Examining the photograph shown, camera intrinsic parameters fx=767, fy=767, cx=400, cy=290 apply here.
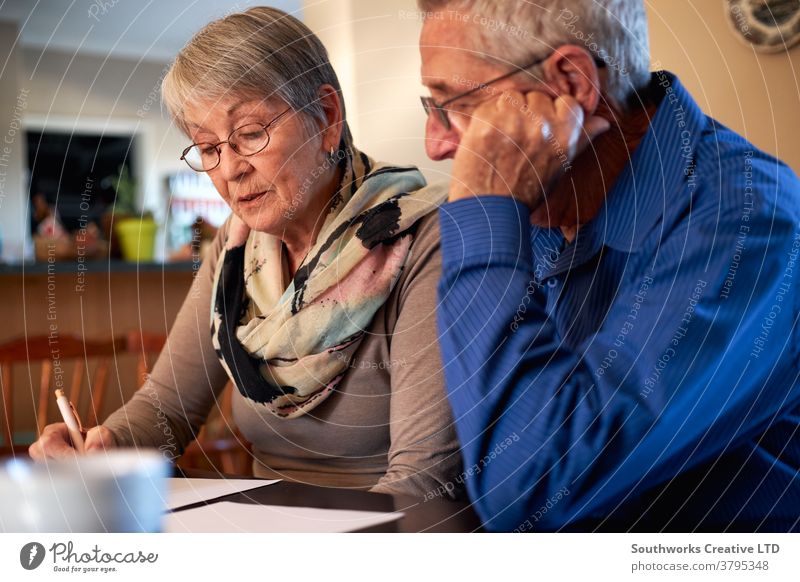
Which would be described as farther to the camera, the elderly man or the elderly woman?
the elderly woman

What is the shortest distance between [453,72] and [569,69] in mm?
87

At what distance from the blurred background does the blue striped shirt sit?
0.16 feet

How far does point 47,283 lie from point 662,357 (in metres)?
0.53

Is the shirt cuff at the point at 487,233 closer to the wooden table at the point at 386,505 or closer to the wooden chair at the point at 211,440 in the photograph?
the wooden table at the point at 386,505

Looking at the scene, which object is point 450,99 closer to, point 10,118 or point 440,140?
point 440,140

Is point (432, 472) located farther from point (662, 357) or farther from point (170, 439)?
point (170, 439)

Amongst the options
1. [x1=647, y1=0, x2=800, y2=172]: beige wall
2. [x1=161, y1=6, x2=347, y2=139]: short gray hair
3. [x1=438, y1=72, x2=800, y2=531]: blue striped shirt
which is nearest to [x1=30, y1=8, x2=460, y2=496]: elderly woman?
[x1=161, y1=6, x2=347, y2=139]: short gray hair

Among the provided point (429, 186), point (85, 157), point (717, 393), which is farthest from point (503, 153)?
point (85, 157)

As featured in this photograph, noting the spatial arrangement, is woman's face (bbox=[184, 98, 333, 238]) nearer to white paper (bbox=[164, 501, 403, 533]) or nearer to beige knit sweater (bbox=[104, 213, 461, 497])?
beige knit sweater (bbox=[104, 213, 461, 497])

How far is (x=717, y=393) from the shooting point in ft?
1.73

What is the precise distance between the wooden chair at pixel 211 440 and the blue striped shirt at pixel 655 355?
339 millimetres

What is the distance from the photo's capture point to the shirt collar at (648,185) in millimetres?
568

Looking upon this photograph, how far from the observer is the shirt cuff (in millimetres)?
534

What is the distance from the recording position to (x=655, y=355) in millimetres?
520
